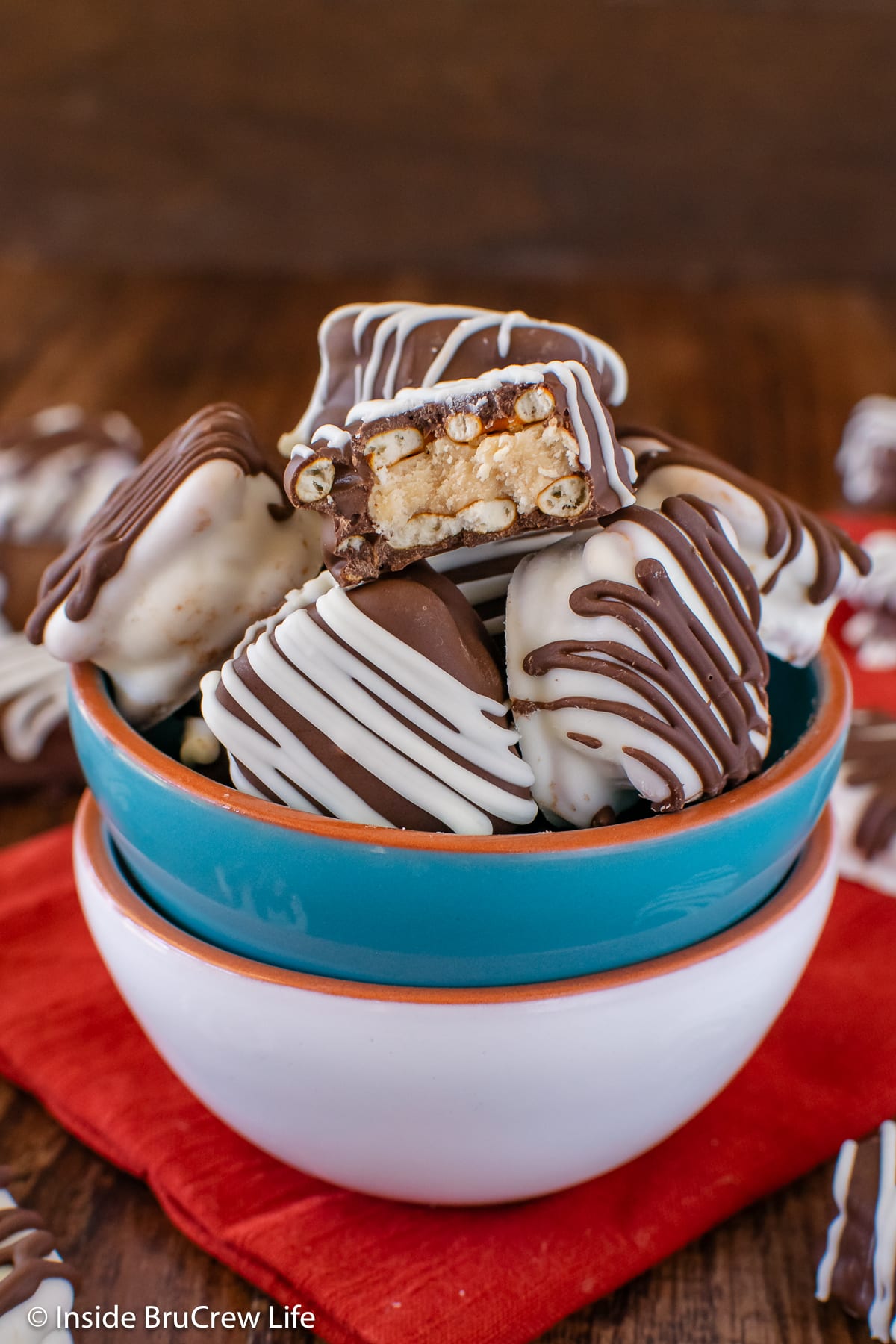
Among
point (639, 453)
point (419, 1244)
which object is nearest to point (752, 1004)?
point (419, 1244)

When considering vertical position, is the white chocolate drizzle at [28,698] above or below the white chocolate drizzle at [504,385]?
below

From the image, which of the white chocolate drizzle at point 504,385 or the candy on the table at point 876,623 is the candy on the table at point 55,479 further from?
the white chocolate drizzle at point 504,385

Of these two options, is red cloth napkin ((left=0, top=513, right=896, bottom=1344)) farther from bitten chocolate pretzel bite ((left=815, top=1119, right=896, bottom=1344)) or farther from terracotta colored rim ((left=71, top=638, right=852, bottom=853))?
terracotta colored rim ((left=71, top=638, right=852, bottom=853))

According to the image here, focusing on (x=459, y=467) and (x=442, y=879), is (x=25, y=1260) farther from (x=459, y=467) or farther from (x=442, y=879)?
(x=459, y=467)

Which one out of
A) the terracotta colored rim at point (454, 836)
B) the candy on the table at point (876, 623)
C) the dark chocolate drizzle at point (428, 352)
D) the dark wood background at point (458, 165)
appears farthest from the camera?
the dark wood background at point (458, 165)

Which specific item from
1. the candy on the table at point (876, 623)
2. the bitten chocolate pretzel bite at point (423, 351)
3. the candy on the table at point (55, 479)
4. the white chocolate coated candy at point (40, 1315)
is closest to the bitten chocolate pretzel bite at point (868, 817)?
the candy on the table at point (876, 623)

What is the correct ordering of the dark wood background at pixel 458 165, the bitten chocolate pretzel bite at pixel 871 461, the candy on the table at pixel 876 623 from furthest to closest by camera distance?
the dark wood background at pixel 458 165, the bitten chocolate pretzel bite at pixel 871 461, the candy on the table at pixel 876 623
